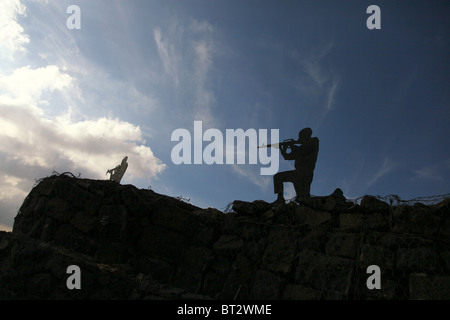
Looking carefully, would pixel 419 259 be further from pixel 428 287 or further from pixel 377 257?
pixel 377 257

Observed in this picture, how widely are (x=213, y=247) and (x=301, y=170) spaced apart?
3.03m

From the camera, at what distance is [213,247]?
4.95m

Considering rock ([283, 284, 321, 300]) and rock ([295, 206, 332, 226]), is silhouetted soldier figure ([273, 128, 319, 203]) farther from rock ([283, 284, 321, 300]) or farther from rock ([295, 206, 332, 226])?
rock ([283, 284, 321, 300])

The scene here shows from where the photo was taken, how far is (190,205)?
226 inches

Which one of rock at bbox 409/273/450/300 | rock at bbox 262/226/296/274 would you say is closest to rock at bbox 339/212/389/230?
rock at bbox 409/273/450/300

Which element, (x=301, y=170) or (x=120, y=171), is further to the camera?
(x=120, y=171)

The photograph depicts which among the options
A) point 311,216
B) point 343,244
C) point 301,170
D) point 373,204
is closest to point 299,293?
point 343,244

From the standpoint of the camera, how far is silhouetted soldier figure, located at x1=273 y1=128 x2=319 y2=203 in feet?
21.1

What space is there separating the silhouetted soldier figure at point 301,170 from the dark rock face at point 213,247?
5.31ft

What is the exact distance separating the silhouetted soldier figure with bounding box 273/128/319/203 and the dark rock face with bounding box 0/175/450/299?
63.7 inches

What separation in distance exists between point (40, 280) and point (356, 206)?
533cm
